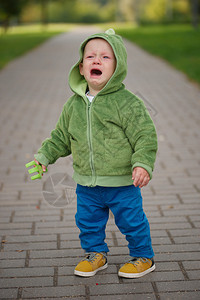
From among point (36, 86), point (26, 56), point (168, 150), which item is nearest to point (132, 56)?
point (26, 56)

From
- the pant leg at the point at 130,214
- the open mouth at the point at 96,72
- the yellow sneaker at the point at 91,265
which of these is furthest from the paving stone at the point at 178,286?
the open mouth at the point at 96,72

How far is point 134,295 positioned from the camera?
2.86m

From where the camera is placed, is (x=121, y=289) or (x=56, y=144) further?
(x=56, y=144)

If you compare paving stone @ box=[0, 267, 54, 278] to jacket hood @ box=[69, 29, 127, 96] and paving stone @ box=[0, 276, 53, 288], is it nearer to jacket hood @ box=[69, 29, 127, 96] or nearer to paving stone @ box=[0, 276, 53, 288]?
paving stone @ box=[0, 276, 53, 288]

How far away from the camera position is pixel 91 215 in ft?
10.0

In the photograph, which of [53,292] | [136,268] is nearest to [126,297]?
[136,268]

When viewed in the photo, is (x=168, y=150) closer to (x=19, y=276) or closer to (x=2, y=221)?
(x=2, y=221)

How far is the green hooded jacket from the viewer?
2861 mm

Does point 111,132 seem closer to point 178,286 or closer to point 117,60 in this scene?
point 117,60

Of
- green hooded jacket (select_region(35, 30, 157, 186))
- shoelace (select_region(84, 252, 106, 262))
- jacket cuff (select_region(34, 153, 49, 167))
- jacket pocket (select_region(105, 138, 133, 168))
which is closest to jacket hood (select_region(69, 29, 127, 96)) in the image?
green hooded jacket (select_region(35, 30, 157, 186))

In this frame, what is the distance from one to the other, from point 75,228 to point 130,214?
1.05 m

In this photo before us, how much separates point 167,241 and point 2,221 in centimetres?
134

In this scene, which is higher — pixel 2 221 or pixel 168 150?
pixel 2 221

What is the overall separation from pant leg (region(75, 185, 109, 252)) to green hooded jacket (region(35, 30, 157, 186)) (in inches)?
3.6
